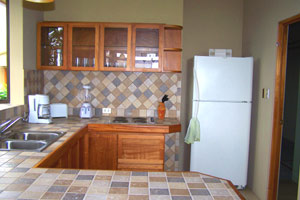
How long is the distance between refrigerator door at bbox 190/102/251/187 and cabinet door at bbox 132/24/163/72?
2.64ft

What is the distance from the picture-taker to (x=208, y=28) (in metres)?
4.10

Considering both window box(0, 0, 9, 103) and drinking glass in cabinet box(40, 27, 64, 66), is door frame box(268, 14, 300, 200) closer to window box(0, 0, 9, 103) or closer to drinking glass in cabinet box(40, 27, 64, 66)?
drinking glass in cabinet box(40, 27, 64, 66)

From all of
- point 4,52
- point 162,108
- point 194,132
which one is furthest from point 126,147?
point 4,52

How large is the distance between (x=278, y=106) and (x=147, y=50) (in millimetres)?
1702

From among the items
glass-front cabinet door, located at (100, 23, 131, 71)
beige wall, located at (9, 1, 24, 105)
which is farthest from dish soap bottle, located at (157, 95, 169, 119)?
beige wall, located at (9, 1, 24, 105)

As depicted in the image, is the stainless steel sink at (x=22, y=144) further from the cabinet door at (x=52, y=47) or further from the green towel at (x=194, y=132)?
the green towel at (x=194, y=132)

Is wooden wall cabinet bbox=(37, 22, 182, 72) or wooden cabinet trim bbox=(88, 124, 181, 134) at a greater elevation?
wooden wall cabinet bbox=(37, 22, 182, 72)

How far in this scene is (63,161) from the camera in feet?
7.53

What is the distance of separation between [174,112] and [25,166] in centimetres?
247

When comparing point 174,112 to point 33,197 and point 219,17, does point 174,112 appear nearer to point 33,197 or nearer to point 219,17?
point 219,17

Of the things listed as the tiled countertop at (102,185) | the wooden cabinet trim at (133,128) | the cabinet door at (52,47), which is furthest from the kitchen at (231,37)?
the tiled countertop at (102,185)

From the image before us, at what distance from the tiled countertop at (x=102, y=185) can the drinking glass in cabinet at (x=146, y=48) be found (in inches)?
85.3

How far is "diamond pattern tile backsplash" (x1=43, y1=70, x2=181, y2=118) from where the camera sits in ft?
12.6

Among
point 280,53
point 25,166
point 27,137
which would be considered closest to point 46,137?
point 27,137
